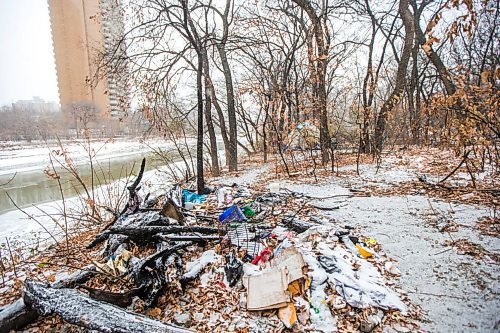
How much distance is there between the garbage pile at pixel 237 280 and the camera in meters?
2.13

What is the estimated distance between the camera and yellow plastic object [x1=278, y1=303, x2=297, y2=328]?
212 cm

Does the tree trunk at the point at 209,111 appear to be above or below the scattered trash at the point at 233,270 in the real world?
above

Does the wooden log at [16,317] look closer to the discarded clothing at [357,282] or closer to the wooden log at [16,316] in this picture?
the wooden log at [16,316]

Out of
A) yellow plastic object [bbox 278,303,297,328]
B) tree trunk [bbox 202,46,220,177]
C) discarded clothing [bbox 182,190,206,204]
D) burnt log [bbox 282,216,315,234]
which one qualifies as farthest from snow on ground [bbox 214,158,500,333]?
tree trunk [bbox 202,46,220,177]

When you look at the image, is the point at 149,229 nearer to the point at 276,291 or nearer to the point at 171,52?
the point at 276,291

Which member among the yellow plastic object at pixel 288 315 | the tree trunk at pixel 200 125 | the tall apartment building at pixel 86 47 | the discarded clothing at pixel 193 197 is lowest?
the yellow plastic object at pixel 288 315

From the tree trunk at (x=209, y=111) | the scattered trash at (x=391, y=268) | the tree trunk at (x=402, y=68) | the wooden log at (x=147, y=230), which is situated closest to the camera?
the scattered trash at (x=391, y=268)

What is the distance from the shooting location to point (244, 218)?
12.5 ft

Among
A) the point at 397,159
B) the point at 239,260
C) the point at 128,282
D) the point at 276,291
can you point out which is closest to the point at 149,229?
the point at 128,282

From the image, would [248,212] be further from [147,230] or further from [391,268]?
[391,268]

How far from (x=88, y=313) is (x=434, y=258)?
3283 millimetres

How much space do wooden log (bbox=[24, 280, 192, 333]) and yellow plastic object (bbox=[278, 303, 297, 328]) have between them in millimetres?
806

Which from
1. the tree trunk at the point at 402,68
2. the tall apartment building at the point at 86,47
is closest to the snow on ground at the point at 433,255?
the tree trunk at the point at 402,68

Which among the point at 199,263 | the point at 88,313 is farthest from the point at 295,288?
the point at 88,313
